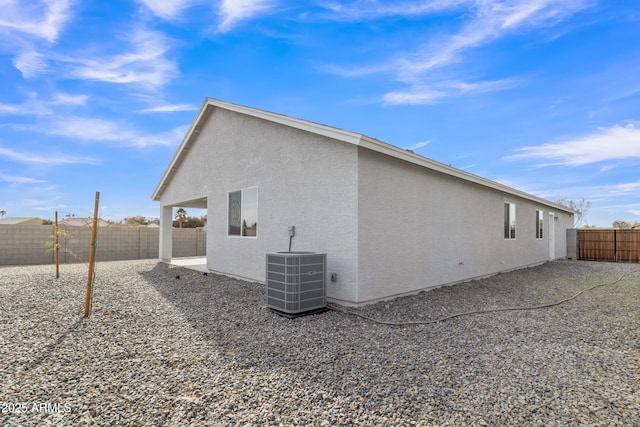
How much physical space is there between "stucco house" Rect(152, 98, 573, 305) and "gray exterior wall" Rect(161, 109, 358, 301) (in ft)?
0.08

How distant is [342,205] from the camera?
518 cm

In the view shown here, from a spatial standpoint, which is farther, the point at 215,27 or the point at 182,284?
the point at 182,284

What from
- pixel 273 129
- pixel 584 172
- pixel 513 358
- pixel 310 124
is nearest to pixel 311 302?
pixel 513 358

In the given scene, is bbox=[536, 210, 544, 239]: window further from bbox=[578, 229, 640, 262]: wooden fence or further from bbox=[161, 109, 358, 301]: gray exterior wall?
bbox=[161, 109, 358, 301]: gray exterior wall

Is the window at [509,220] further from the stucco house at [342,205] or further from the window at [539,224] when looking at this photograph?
the window at [539,224]

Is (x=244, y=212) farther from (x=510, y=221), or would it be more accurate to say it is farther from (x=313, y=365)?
(x=510, y=221)

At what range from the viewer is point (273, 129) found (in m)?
6.83

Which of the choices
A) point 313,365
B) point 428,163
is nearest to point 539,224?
point 428,163

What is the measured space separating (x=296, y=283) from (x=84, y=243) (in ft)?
44.9

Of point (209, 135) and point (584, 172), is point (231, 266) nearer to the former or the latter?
point (209, 135)

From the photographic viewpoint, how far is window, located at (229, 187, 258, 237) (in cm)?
736

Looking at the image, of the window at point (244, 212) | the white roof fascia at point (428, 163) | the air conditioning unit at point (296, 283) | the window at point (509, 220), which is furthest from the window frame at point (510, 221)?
the window at point (244, 212)

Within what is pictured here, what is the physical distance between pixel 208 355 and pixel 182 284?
4.81m

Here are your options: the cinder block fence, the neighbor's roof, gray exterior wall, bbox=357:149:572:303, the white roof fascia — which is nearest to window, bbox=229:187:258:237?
the neighbor's roof
